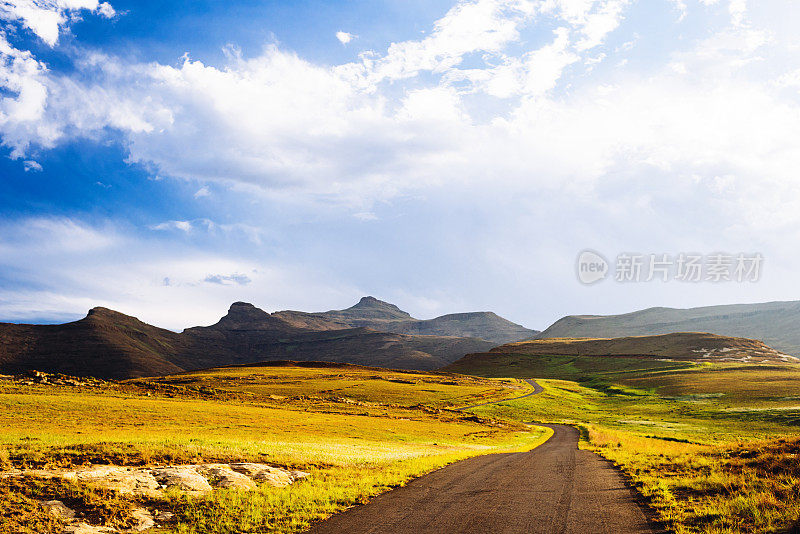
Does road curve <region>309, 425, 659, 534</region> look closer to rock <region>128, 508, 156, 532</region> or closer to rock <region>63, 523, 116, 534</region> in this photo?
rock <region>128, 508, 156, 532</region>

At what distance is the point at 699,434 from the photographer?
67125 millimetres

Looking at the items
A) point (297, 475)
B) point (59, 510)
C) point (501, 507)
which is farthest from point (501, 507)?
point (59, 510)

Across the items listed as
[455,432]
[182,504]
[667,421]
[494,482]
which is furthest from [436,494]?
[667,421]

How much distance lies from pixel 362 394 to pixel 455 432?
203 ft

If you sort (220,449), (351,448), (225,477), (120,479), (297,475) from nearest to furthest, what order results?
(120,479), (225,477), (297,475), (220,449), (351,448)

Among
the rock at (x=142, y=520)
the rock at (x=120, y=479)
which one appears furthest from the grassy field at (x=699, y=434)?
the rock at (x=120, y=479)

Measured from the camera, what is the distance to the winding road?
44.6 ft

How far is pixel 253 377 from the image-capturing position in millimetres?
158000

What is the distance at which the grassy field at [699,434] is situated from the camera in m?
14.0

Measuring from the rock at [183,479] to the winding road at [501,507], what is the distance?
237 inches

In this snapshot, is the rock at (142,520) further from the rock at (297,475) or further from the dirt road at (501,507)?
the rock at (297,475)

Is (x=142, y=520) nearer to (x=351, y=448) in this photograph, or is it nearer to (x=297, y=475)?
(x=297, y=475)

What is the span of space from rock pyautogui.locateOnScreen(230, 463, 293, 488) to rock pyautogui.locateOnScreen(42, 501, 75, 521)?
6.85 metres

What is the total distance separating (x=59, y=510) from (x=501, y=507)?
1437 centimetres
